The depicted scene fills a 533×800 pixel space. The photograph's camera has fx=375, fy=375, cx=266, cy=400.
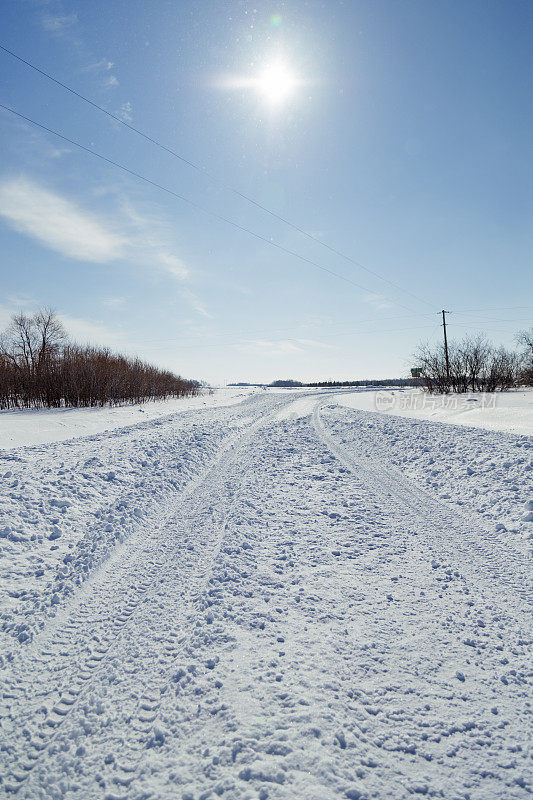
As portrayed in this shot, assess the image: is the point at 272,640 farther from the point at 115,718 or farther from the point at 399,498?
the point at 399,498

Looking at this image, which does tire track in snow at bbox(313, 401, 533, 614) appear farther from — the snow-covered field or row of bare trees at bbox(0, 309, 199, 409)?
row of bare trees at bbox(0, 309, 199, 409)

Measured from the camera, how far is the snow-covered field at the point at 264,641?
6.31ft

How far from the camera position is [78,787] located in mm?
1844

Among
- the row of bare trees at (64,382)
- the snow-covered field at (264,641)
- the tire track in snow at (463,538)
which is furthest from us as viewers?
the row of bare trees at (64,382)

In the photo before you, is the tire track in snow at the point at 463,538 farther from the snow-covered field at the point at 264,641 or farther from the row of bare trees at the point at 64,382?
the row of bare trees at the point at 64,382

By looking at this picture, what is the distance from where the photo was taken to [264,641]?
2.87 meters

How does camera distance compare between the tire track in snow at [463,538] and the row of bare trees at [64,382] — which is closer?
the tire track in snow at [463,538]

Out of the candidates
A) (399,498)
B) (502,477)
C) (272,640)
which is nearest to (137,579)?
(272,640)

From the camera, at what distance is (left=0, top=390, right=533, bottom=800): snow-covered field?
192 centimetres

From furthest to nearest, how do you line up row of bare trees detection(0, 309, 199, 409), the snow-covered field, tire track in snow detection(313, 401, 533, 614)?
row of bare trees detection(0, 309, 199, 409) → tire track in snow detection(313, 401, 533, 614) → the snow-covered field

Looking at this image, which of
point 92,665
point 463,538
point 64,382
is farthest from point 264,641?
point 64,382

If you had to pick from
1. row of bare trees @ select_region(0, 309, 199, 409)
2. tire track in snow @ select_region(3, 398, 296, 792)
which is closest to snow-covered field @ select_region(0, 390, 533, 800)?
tire track in snow @ select_region(3, 398, 296, 792)

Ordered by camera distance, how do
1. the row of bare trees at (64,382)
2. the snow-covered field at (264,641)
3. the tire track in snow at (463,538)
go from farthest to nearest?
the row of bare trees at (64,382) < the tire track in snow at (463,538) < the snow-covered field at (264,641)

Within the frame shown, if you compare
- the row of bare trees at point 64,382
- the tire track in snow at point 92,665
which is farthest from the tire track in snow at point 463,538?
the row of bare trees at point 64,382
